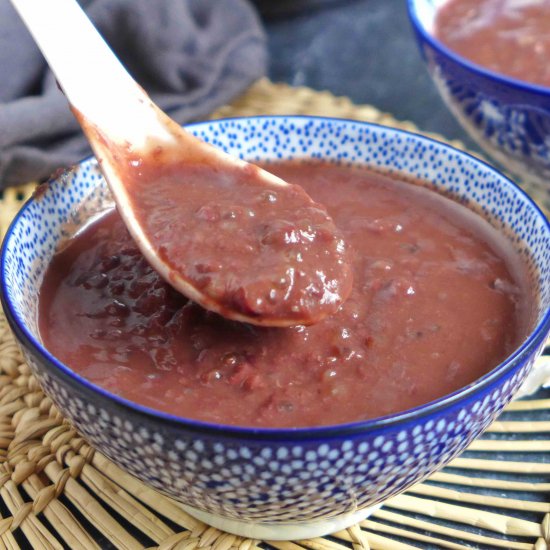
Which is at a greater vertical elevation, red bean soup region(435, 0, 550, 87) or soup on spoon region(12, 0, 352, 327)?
soup on spoon region(12, 0, 352, 327)

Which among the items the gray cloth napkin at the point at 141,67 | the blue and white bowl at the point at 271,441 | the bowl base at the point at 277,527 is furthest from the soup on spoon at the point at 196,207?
the gray cloth napkin at the point at 141,67

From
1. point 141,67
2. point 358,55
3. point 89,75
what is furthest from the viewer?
point 358,55

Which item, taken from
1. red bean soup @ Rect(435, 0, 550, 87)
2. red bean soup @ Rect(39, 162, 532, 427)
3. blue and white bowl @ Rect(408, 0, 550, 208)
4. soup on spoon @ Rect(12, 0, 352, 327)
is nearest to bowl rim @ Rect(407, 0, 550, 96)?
blue and white bowl @ Rect(408, 0, 550, 208)

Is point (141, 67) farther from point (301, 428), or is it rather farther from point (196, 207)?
point (301, 428)

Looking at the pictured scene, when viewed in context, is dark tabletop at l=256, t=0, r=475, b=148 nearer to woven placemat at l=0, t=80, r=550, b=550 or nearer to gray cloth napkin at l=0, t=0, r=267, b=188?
gray cloth napkin at l=0, t=0, r=267, b=188

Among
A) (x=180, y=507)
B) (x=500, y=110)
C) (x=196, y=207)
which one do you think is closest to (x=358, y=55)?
(x=500, y=110)

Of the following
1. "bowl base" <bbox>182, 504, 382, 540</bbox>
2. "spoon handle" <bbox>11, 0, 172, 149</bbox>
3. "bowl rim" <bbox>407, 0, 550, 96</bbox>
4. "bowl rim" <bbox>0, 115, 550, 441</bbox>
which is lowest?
"bowl base" <bbox>182, 504, 382, 540</bbox>

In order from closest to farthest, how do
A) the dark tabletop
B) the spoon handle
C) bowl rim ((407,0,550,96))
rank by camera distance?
1. the spoon handle
2. bowl rim ((407,0,550,96))
3. the dark tabletop
